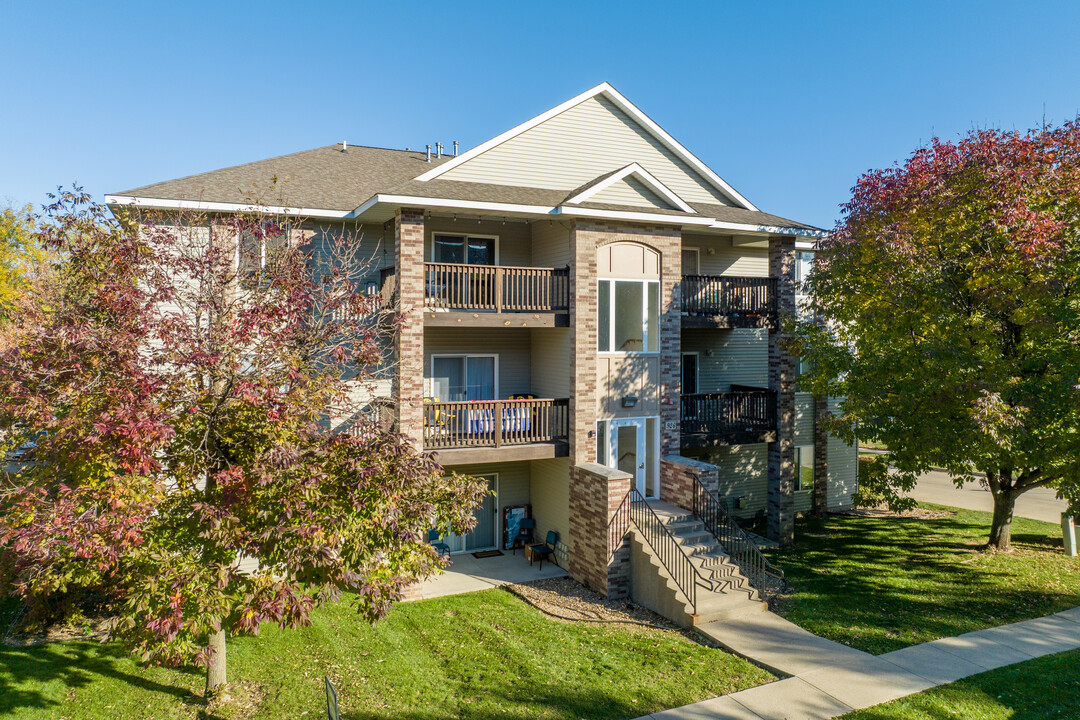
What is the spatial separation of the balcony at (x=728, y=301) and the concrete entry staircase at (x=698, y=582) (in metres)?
5.41

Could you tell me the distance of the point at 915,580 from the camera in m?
13.9

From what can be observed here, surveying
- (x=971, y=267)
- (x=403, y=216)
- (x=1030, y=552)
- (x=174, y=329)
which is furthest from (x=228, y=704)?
(x=1030, y=552)

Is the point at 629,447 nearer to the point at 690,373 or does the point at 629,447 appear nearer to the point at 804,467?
the point at 690,373

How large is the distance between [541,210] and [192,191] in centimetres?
755

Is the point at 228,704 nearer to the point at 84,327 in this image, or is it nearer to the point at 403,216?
the point at 84,327

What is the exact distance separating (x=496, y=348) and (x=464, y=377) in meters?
1.17

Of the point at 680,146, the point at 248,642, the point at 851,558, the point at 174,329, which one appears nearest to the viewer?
the point at 174,329

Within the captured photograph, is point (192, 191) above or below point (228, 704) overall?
above

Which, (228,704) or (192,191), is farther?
(192,191)

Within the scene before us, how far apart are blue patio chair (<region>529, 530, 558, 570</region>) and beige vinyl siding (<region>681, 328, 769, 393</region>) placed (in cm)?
675

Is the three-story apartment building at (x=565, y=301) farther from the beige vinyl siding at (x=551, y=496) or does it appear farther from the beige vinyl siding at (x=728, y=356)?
the beige vinyl siding at (x=728, y=356)

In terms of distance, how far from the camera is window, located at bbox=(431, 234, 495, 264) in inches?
632

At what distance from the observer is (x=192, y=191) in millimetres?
13891

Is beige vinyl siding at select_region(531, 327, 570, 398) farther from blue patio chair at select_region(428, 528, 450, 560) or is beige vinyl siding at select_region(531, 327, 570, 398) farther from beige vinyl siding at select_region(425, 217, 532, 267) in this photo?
blue patio chair at select_region(428, 528, 450, 560)
